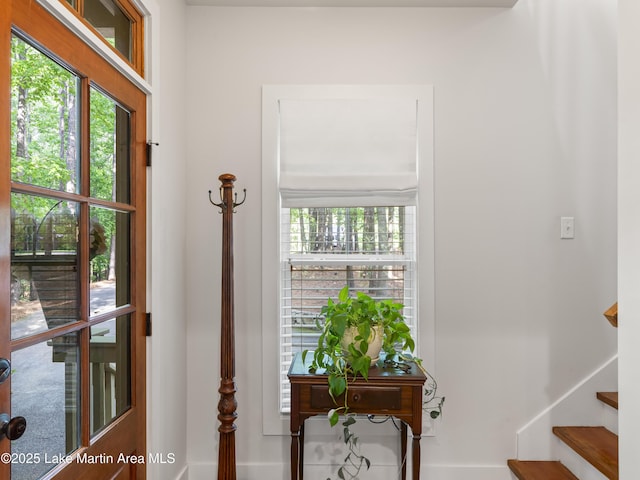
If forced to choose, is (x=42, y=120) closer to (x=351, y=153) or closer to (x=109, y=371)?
(x=109, y=371)

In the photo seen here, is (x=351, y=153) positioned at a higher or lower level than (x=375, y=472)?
higher

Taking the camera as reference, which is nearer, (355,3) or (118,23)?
(118,23)

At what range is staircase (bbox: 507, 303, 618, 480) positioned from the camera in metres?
1.86

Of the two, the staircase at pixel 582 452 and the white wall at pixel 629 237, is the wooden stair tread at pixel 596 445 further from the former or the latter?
the white wall at pixel 629 237

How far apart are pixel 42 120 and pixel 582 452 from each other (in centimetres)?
251

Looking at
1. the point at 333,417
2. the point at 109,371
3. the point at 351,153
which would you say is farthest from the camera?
the point at 351,153

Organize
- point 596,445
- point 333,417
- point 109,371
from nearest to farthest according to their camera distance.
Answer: point 109,371, point 333,417, point 596,445

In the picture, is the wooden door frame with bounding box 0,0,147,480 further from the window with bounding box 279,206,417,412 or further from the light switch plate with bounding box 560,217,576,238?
the light switch plate with bounding box 560,217,576,238

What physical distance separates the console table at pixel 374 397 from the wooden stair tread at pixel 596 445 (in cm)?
78

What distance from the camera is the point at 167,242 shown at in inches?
77.2

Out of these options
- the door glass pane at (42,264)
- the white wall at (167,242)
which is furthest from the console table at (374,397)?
the door glass pane at (42,264)

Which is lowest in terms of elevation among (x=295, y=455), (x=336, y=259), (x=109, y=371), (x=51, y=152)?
(x=295, y=455)

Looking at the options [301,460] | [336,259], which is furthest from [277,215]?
[301,460]

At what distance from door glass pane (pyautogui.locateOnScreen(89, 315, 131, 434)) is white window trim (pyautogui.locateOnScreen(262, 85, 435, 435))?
30.5 inches
